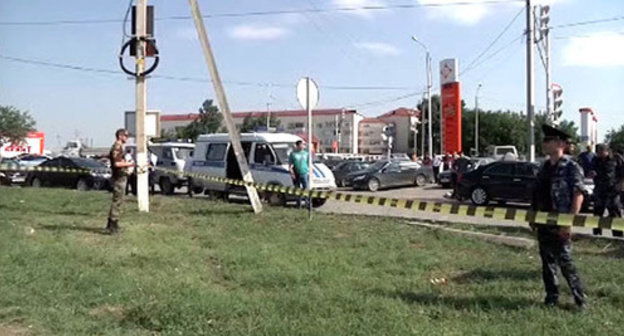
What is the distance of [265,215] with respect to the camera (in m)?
13.6

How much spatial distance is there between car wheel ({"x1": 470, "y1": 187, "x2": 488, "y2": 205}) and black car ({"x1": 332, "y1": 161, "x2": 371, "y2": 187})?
10957mm

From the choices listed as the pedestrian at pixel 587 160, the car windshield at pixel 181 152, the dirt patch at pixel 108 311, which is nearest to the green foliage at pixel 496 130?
the car windshield at pixel 181 152

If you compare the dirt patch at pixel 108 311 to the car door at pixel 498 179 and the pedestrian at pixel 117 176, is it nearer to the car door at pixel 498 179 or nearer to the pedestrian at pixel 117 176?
the pedestrian at pixel 117 176

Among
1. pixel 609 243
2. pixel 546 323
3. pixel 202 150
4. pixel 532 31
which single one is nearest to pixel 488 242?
pixel 609 243

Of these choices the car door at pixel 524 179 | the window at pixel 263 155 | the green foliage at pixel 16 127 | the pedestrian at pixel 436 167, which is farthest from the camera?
the green foliage at pixel 16 127

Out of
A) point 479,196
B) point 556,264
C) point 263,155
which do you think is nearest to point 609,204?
point 556,264

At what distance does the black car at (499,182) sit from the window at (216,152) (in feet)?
24.8

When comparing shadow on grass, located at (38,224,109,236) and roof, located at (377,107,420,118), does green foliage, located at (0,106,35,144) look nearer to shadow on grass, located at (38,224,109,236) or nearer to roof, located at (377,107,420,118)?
shadow on grass, located at (38,224,109,236)

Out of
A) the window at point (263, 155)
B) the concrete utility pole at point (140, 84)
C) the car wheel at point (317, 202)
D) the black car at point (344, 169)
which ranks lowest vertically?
the car wheel at point (317, 202)

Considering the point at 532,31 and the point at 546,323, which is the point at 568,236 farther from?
the point at 532,31

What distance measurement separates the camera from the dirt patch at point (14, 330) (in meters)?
5.28

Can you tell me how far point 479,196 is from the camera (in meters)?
20.5

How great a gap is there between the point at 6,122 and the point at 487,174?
160 ft

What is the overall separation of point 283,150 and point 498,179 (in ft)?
21.7
